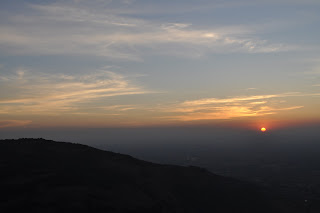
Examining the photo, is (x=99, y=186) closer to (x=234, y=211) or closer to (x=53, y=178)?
(x=53, y=178)

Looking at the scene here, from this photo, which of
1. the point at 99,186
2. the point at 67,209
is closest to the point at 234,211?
the point at 99,186

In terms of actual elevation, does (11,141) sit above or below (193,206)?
above

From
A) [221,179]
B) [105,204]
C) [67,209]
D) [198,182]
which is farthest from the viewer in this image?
[221,179]

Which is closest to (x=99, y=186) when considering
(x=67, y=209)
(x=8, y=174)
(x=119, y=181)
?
(x=119, y=181)

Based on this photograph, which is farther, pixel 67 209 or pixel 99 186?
pixel 99 186

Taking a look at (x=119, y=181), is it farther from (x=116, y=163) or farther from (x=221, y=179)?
(x=221, y=179)

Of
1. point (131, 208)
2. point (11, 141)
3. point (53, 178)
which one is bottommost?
point (131, 208)

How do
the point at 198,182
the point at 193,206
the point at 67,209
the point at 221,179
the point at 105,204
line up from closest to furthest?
the point at 67,209 → the point at 105,204 → the point at 193,206 → the point at 198,182 → the point at 221,179
